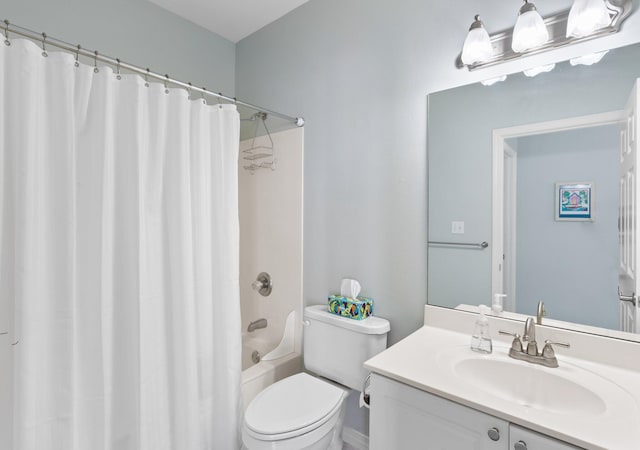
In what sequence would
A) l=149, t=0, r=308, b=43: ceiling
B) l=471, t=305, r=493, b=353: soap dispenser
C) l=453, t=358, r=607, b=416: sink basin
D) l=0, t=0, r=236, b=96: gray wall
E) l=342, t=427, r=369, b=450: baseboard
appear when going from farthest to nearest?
l=149, t=0, r=308, b=43: ceiling
l=342, t=427, r=369, b=450: baseboard
l=0, t=0, r=236, b=96: gray wall
l=471, t=305, r=493, b=353: soap dispenser
l=453, t=358, r=607, b=416: sink basin

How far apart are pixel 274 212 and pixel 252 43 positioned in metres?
1.28

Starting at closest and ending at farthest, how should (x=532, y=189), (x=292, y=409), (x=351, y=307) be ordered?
1. (x=532, y=189)
2. (x=292, y=409)
3. (x=351, y=307)

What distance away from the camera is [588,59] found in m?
1.19

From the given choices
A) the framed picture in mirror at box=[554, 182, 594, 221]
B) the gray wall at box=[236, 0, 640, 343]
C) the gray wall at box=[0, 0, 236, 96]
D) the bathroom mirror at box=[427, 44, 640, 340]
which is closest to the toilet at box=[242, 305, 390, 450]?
the gray wall at box=[236, 0, 640, 343]

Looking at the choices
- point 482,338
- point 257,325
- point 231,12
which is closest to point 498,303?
point 482,338

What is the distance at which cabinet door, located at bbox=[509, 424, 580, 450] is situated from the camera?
2.63ft

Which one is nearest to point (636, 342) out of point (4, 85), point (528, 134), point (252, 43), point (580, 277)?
point (580, 277)

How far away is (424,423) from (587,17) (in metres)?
1.46

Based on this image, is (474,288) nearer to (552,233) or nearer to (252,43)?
(552,233)

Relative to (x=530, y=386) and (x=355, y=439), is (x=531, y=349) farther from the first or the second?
(x=355, y=439)

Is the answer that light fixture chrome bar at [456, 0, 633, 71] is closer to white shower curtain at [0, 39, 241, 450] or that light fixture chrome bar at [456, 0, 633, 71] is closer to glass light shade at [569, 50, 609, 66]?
glass light shade at [569, 50, 609, 66]

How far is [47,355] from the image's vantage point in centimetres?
113

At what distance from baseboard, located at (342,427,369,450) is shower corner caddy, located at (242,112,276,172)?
5.52 feet

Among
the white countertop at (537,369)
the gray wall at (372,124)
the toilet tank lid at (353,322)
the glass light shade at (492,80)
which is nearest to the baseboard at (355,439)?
the gray wall at (372,124)
